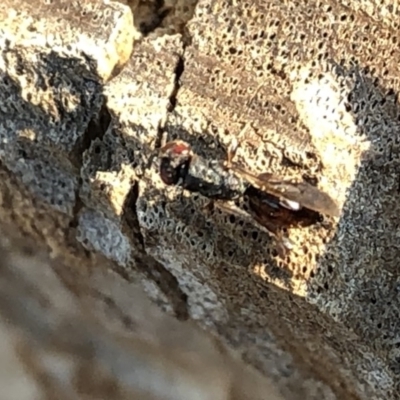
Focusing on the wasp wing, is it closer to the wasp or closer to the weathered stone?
the wasp

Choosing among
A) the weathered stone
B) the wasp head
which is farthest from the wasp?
the weathered stone

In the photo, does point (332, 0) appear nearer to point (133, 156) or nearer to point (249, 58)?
point (249, 58)

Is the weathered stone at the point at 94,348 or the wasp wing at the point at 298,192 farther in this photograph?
the weathered stone at the point at 94,348

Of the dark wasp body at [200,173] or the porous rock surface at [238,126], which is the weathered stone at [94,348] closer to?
the porous rock surface at [238,126]

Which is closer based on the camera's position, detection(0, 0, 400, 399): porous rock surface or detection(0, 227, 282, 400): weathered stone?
detection(0, 0, 400, 399): porous rock surface

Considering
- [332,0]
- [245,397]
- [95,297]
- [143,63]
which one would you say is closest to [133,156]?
[143,63]

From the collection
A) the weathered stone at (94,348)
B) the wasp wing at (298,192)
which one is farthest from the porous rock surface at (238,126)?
the weathered stone at (94,348)

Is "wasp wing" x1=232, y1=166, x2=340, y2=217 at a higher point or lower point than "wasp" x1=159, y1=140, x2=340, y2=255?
higher
